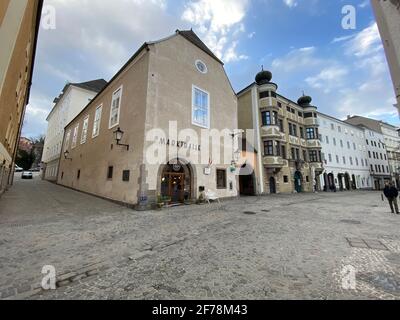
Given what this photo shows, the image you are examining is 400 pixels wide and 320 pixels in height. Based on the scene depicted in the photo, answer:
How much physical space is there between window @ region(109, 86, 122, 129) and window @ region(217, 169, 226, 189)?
859cm

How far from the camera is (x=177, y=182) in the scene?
473 inches

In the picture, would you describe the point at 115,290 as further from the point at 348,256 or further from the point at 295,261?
the point at 348,256

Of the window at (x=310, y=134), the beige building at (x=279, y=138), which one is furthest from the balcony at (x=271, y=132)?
the window at (x=310, y=134)

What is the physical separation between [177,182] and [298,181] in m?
20.4

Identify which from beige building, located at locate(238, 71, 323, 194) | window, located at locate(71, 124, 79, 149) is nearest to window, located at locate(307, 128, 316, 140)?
beige building, located at locate(238, 71, 323, 194)

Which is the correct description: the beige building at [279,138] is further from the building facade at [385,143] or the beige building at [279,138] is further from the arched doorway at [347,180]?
the building facade at [385,143]

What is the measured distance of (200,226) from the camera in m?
6.57

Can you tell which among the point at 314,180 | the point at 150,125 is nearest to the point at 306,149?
the point at 314,180

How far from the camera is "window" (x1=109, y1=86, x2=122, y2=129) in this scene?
44.0 ft

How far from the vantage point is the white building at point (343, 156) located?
30.5 m

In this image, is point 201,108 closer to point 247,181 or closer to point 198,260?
point 247,181

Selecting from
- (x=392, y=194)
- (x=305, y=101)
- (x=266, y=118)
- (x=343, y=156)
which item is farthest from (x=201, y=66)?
(x=343, y=156)

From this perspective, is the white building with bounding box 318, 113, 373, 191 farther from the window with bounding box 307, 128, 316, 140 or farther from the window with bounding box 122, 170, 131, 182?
the window with bounding box 122, 170, 131, 182

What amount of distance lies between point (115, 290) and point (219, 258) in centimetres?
207
